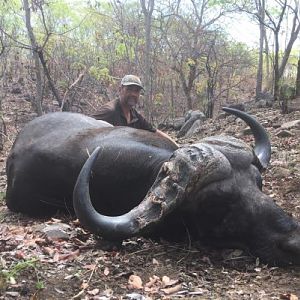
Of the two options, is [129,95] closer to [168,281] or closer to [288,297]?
[168,281]

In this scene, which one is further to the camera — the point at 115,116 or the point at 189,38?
the point at 189,38

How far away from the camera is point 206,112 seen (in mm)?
18578

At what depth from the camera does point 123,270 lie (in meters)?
3.90

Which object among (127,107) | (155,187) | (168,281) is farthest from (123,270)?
(127,107)

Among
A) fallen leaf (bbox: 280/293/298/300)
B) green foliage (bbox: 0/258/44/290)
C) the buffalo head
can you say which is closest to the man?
the buffalo head

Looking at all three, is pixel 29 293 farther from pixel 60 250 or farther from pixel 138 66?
pixel 138 66

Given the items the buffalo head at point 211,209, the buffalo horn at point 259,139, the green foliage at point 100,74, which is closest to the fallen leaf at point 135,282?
the buffalo head at point 211,209

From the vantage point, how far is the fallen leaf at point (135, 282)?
3.60 meters

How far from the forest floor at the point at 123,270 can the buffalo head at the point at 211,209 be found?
0.44 feet

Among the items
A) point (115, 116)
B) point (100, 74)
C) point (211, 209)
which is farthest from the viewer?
point (100, 74)

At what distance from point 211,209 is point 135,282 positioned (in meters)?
1.00

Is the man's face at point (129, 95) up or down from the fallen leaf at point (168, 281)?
up

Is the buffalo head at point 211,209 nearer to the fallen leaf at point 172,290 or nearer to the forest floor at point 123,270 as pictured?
the forest floor at point 123,270

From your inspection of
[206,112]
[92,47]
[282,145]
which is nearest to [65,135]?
[282,145]
